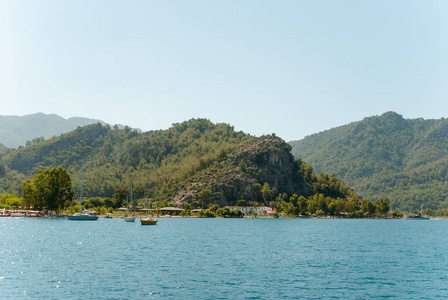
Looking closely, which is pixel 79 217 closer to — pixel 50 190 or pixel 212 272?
pixel 50 190

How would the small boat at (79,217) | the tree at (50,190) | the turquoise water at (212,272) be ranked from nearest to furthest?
1. the turquoise water at (212,272)
2. the small boat at (79,217)
3. the tree at (50,190)

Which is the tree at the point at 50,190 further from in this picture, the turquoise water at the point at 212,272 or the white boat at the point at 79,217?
the turquoise water at the point at 212,272

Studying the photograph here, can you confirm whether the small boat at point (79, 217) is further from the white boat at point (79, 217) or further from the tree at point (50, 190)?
the tree at point (50, 190)

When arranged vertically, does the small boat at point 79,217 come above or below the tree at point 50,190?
below

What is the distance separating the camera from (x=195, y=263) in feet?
206

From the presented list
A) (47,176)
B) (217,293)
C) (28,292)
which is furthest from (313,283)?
(47,176)

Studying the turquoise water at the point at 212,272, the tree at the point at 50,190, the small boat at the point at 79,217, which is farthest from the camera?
the tree at the point at 50,190

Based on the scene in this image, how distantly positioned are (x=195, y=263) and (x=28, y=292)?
2591cm

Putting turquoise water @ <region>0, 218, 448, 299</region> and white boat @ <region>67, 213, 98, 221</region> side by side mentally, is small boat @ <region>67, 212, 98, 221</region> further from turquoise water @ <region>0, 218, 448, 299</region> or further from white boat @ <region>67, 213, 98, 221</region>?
turquoise water @ <region>0, 218, 448, 299</region>

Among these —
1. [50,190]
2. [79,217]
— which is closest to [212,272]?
[79,217]

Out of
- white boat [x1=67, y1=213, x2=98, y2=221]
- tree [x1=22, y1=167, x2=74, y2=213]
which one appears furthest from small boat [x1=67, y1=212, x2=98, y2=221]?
tree [x1=22, y1=167, x2=74, y2=213]

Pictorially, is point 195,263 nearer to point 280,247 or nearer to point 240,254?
point 240,254

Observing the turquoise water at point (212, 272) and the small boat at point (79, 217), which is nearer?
the turquoise water at point (212, 272)

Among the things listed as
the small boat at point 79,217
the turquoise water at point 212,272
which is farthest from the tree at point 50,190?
the turquoise water at point 212,272
